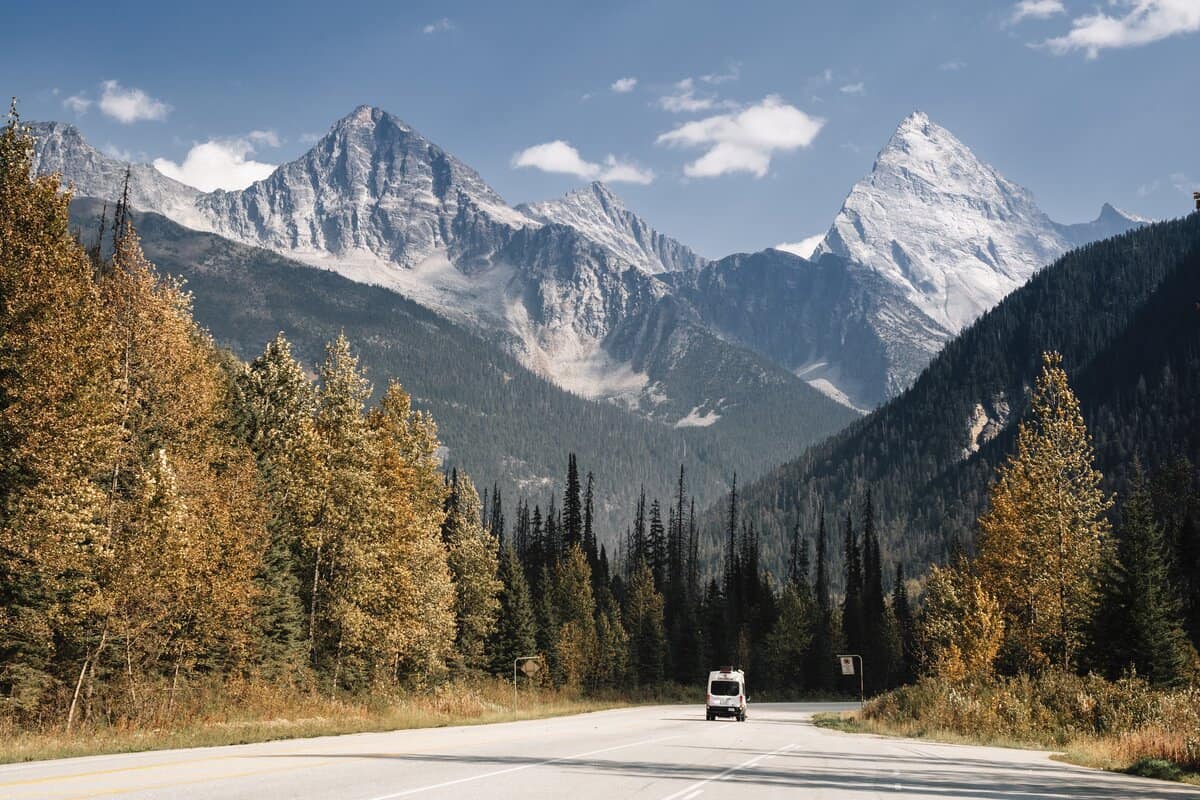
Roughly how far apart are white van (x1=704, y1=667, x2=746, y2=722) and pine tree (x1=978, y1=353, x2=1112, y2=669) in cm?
1410

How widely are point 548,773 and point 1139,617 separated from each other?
39.2m

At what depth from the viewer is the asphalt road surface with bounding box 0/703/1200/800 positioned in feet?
46.9

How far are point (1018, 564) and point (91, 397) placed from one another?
38834 millimetres

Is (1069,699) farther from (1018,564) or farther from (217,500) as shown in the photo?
(217,500)

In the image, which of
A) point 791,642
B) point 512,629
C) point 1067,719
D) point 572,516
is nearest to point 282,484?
point 1067,719

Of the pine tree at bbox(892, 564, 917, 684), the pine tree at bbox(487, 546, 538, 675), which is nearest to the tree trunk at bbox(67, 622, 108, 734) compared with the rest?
the pine tree at bbox(487, 546, 538, 675)

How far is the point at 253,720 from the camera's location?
102ft

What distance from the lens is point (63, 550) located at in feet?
81.8

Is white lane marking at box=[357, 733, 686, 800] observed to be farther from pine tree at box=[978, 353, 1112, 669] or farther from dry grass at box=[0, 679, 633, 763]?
pine tree at box=[978, 353, 1112, 669]

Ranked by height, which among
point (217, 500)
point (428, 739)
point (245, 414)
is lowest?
point (428, 739)

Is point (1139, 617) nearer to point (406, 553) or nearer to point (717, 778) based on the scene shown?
point (406, 553)

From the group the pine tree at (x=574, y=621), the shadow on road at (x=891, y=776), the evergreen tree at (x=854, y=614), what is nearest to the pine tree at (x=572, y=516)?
the pine tree at (x=574, y=621)

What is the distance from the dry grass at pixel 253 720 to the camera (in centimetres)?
2183

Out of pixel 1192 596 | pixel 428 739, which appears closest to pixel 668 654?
pixel 1192 596
